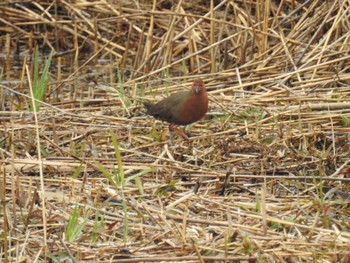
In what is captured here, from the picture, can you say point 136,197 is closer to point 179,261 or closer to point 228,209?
point 228,209

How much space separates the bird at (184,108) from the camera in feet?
17.5

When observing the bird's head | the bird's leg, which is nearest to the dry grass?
the bird's leg

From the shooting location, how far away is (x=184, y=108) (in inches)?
210

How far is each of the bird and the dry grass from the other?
0.39 ft

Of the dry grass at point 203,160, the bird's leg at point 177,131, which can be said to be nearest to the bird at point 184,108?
the bird's leg at point 177,131

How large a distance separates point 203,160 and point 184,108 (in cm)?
57

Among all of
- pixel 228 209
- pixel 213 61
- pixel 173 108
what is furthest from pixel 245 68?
pixel 228 209

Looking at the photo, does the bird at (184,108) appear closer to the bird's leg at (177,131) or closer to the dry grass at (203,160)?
the bird's leg at (177,131)

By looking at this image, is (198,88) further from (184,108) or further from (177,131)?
(177,131)

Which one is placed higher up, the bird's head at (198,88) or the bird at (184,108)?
the bird's head at (198,88)

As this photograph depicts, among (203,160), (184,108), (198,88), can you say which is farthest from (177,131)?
(203,160)

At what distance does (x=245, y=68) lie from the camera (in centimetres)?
A: 686

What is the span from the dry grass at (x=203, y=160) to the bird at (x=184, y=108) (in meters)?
0.12

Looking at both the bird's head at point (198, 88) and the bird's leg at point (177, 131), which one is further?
the bird's head at point (198, 88)
